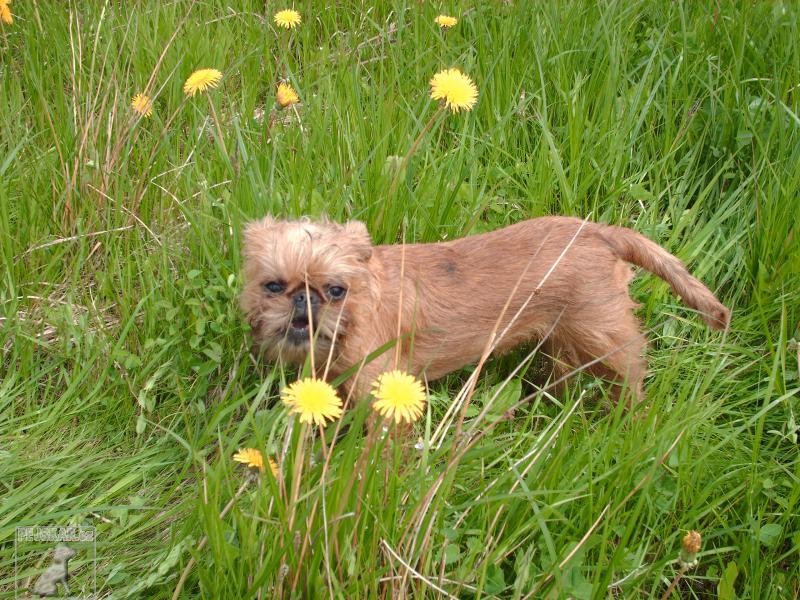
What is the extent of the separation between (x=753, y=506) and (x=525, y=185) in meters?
1.89

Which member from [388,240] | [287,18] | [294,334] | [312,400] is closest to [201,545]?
[312,400]

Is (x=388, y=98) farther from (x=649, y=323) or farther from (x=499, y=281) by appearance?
(x=649, y=323)

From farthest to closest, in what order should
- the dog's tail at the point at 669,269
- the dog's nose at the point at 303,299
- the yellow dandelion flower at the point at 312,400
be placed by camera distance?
the dog's tail at the point at 669,269 < the dog's nose at the point at 303,299 < the yellow dandelion flower at the point at 312,400

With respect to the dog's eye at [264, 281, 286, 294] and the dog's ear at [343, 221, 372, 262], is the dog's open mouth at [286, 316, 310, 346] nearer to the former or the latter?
the dog's eye at [264, 281, 286, 294]

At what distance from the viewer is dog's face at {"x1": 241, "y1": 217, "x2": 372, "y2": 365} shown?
9.29 ft

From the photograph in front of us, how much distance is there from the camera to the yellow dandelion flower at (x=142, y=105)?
11.8 ft

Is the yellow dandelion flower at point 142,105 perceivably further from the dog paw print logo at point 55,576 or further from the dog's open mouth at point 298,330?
the dog paw print logo at point 55,576

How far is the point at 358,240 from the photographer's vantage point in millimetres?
2990

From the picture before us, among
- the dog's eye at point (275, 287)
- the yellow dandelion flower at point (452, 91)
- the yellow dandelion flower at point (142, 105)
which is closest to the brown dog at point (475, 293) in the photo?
the dog's eye at point (275, 287)

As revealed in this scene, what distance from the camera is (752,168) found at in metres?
3.75

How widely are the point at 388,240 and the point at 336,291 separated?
757 millimetres

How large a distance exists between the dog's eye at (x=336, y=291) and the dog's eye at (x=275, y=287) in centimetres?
17

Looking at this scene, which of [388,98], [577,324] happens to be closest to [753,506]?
[577,324]
